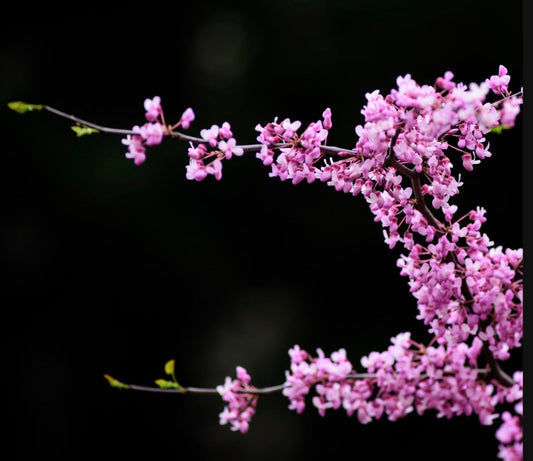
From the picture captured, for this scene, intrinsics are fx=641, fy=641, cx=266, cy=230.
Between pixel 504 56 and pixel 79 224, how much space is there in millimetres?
2404

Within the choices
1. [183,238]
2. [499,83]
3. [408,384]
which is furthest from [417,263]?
[183,238]

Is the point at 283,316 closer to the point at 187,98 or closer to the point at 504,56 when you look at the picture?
the point at 187,98

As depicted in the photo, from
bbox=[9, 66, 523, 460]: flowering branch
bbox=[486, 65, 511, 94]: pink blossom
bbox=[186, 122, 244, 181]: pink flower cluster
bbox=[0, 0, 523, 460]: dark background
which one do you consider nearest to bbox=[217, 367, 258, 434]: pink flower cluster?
bbox=[9, 66, 523, 460]: flowering branch

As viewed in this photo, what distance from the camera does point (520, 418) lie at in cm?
72

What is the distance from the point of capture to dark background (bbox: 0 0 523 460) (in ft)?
11.0

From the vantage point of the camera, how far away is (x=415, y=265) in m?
0.89

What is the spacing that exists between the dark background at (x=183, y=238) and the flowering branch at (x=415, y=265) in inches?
93.6

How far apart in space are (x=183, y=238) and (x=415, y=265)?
276 cm

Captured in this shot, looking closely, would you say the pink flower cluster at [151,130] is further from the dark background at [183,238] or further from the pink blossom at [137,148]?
the dark background at [183,238]

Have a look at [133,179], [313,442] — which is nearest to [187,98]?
[133,179]

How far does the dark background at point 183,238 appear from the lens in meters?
3.36

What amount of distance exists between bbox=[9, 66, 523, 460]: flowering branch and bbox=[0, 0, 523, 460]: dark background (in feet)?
7.80

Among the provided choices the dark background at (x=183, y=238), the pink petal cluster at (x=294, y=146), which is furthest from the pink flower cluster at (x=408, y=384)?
the dark background at (x=183, y=238)

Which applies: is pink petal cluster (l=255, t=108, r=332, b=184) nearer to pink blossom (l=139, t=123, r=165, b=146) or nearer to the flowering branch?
the flowering branch
